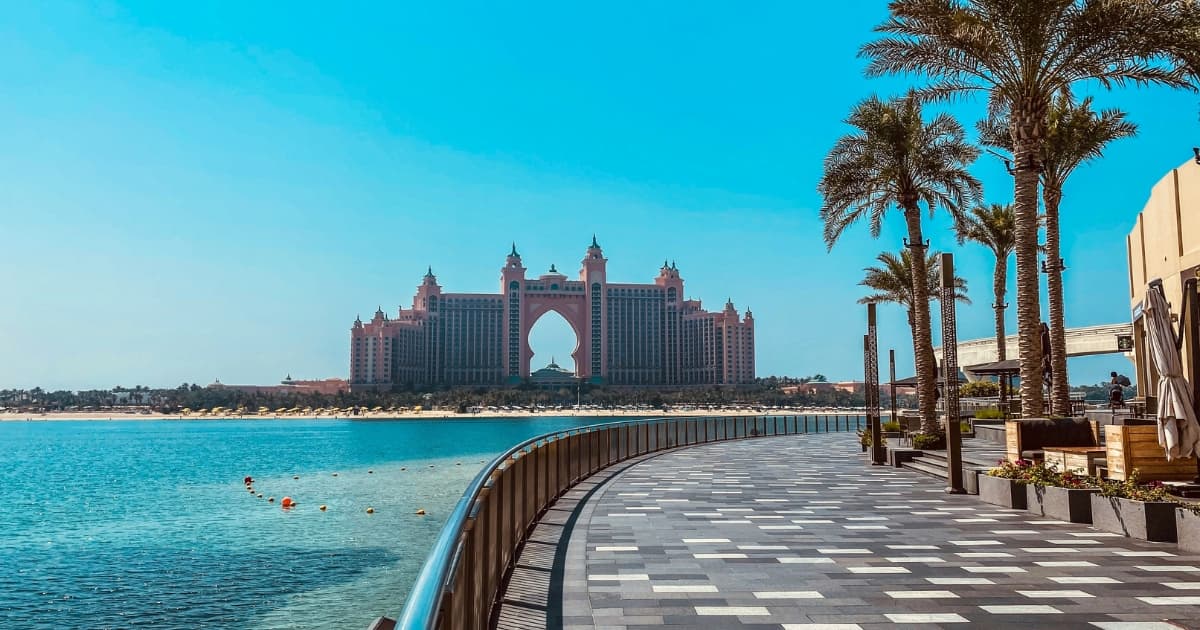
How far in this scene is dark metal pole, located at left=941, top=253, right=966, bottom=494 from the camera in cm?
1396

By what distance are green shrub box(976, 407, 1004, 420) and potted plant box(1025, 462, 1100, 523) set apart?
1734cm

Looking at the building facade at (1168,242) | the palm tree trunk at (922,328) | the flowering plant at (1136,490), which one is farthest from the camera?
the palm tree trunk at (922,328)

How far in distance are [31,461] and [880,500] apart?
68.6 m

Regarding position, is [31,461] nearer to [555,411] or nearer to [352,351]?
[555,411]

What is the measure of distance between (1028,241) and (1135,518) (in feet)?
25.3

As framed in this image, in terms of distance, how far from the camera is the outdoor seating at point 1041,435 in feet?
45.5

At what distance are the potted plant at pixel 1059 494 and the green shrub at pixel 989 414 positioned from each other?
17.3m

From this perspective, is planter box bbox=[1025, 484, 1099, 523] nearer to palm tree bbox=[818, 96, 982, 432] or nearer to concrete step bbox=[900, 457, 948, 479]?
concrete step bbox=[900, 457, 948, 479]

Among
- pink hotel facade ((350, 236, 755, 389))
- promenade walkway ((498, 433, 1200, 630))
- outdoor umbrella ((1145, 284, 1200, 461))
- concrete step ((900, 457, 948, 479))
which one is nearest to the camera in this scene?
promenade walkway ((498, 433, 1200, 630))

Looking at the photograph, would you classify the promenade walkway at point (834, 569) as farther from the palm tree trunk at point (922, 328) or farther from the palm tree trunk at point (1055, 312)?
the palm tree trunk at point (922, 328)

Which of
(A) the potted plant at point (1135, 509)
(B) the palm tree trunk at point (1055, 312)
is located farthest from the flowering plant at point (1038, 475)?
(B) the palm tree trunk at point (1055, 312)

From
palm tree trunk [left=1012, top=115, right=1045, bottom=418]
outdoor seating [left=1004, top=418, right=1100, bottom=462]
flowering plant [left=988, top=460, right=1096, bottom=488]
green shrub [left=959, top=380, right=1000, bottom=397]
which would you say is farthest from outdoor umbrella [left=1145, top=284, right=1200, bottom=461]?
green shrub [left=959, top=380, right=1000, bottom=397]

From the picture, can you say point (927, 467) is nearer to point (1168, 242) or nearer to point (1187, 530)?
point (1187, 530)

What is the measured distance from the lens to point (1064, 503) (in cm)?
1062
